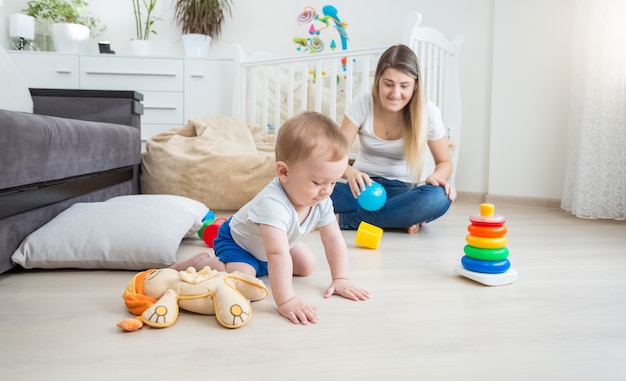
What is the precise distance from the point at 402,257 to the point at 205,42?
2462 millimetres

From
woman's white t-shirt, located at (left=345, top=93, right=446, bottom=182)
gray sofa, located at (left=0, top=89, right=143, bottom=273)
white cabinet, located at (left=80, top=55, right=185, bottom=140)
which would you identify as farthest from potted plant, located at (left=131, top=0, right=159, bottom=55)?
woman's white t-shirt, located at (left=345, top=93, right=446, bottom=182)

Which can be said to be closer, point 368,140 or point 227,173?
point 368,140

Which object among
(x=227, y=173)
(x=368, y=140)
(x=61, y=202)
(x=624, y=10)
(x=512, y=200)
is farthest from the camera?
(x=512, y=200)

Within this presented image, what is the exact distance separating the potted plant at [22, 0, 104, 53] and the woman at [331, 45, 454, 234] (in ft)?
7.27

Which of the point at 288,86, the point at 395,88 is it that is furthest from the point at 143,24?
the point at 395,88

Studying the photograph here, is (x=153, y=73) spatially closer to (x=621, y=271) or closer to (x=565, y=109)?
(x=565, y=109)

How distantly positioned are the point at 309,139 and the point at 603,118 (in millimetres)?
1859

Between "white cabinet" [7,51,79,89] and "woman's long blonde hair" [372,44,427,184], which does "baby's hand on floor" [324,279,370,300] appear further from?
"white cabinet" [7,51,79,89]

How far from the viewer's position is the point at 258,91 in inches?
132

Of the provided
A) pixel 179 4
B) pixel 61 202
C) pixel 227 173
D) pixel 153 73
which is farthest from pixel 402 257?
pixel 179 4

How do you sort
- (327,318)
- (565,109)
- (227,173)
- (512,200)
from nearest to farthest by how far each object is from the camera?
(327,318), (227,173), (565,109), (512,200)

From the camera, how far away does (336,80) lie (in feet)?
9.34

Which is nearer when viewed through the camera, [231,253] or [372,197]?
[231,253]

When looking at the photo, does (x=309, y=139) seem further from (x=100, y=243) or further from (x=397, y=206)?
(x=397, y=206)
